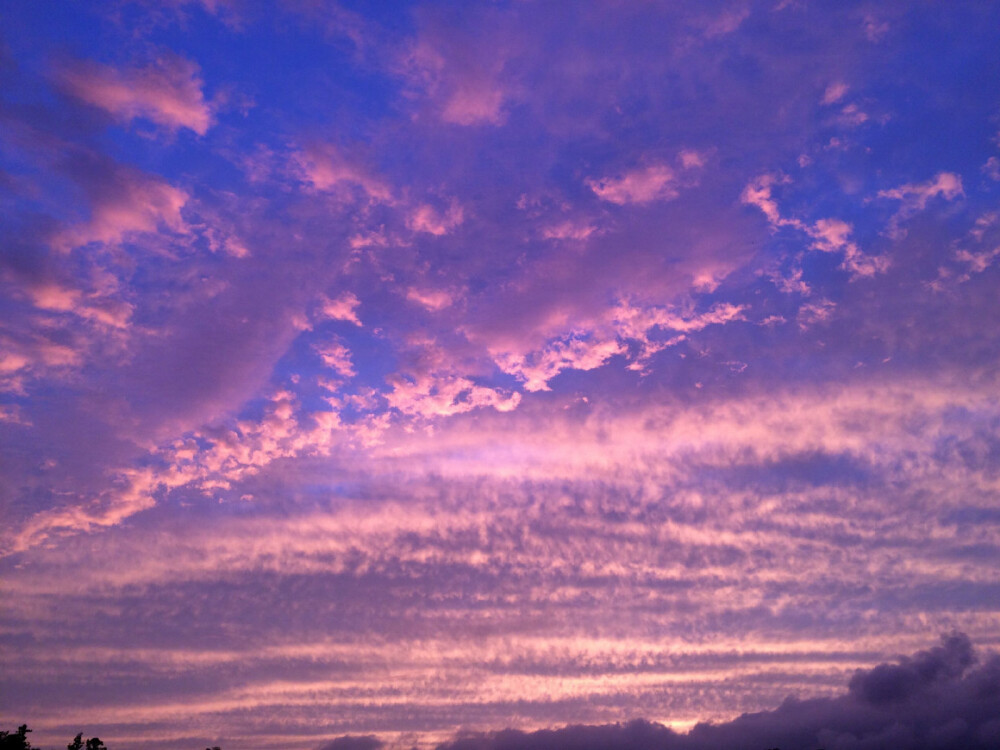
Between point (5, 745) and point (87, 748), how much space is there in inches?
423

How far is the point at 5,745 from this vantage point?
11344cm

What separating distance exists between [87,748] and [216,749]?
31.2 m

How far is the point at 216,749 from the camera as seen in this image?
145625mm

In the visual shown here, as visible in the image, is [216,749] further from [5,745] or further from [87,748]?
[5,745]

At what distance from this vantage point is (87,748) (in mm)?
118812

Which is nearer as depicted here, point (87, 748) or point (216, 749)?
point (87, 748)

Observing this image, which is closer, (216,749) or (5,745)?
(5,745)

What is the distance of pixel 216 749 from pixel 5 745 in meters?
40.3

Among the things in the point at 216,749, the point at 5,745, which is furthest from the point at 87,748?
the point at 216,749
